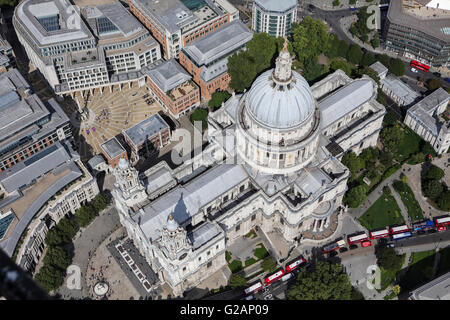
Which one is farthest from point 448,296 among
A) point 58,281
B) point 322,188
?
point 58,281

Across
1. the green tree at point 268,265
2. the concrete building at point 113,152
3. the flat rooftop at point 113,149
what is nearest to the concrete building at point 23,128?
the flat rooftop at point 113,149

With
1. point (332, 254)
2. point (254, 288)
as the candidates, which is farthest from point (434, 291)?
point (254, 288)

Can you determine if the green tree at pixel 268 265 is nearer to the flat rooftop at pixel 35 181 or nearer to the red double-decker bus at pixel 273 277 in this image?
the red double-decker bus at pixel 273 277

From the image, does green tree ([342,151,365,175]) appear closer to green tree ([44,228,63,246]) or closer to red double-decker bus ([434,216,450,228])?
red double-decker bus ([434,216,450,228])

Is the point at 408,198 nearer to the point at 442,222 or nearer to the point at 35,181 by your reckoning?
the point at 442,222

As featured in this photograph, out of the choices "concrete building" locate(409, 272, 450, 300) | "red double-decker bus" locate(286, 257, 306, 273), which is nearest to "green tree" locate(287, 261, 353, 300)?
"red double-decker bus" locate(286, 257, 306, 273)
